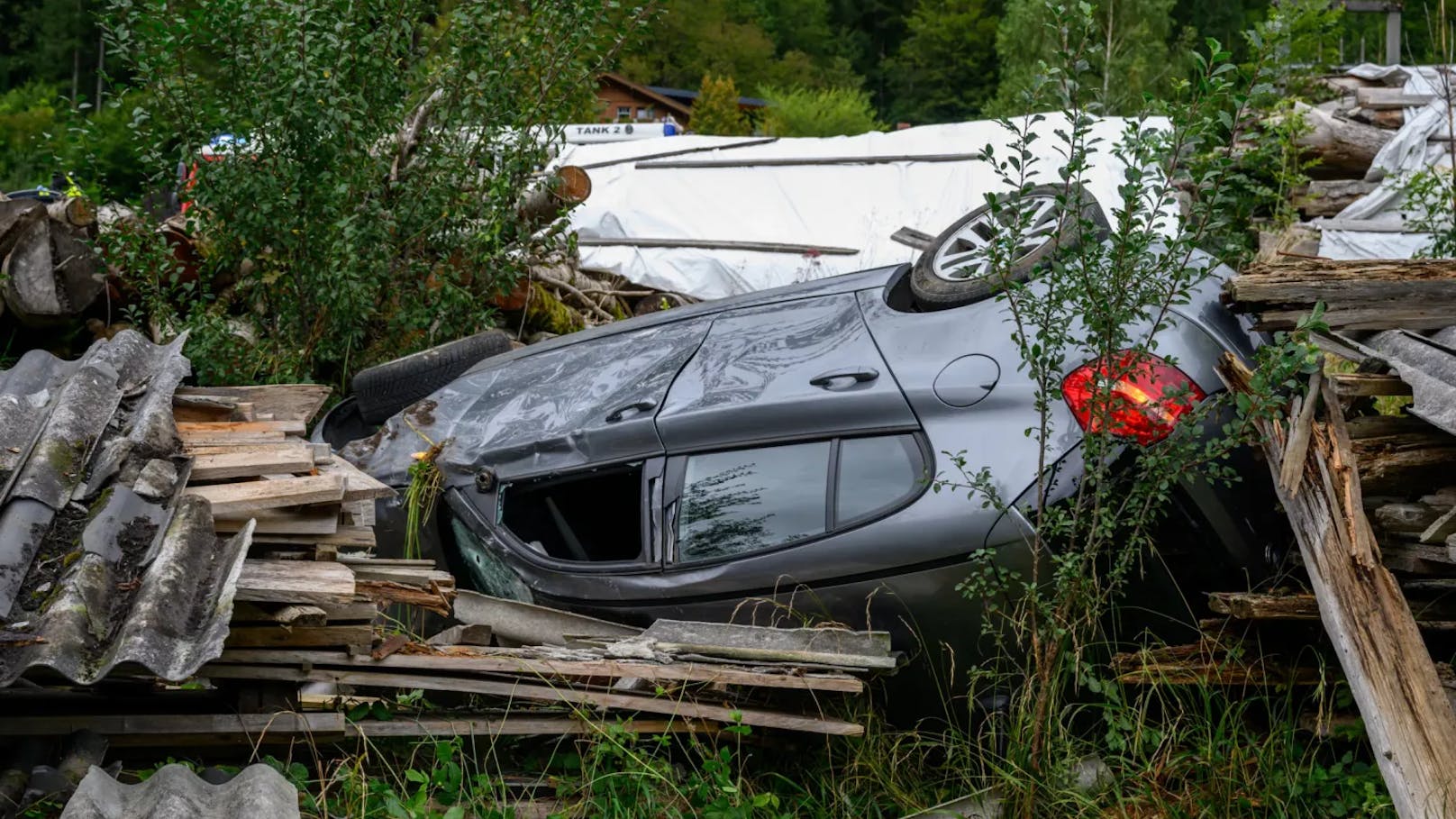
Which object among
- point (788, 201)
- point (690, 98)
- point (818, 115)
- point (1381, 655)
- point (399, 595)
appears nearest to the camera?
point (1381, 655)

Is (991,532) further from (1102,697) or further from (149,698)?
(149,698)

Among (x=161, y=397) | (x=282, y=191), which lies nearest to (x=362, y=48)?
(x=282, y=191)

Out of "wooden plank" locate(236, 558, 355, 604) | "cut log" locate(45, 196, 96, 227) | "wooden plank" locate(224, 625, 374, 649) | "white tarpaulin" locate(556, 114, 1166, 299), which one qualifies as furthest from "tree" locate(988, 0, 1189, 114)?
"wooden plank" locate(236, 558, 355, 604)

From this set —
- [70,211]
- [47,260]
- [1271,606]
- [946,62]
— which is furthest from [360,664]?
[946,62]

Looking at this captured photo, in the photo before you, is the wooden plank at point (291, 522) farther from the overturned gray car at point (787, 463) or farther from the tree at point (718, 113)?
the tree at point (718, 113)

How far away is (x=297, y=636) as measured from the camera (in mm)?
4109

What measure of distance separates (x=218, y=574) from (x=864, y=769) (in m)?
2.02

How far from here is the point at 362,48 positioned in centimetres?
741

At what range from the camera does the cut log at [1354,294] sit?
168 inches

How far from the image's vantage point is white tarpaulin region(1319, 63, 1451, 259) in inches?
447

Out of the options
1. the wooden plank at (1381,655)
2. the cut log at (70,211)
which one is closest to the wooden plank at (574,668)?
the wooden plank at (1381,655)

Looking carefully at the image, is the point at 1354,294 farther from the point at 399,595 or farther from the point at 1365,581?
the point at 399,595

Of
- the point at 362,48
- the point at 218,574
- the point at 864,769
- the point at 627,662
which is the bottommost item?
the point at 864,769

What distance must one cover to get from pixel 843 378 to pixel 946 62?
49.3 meters
